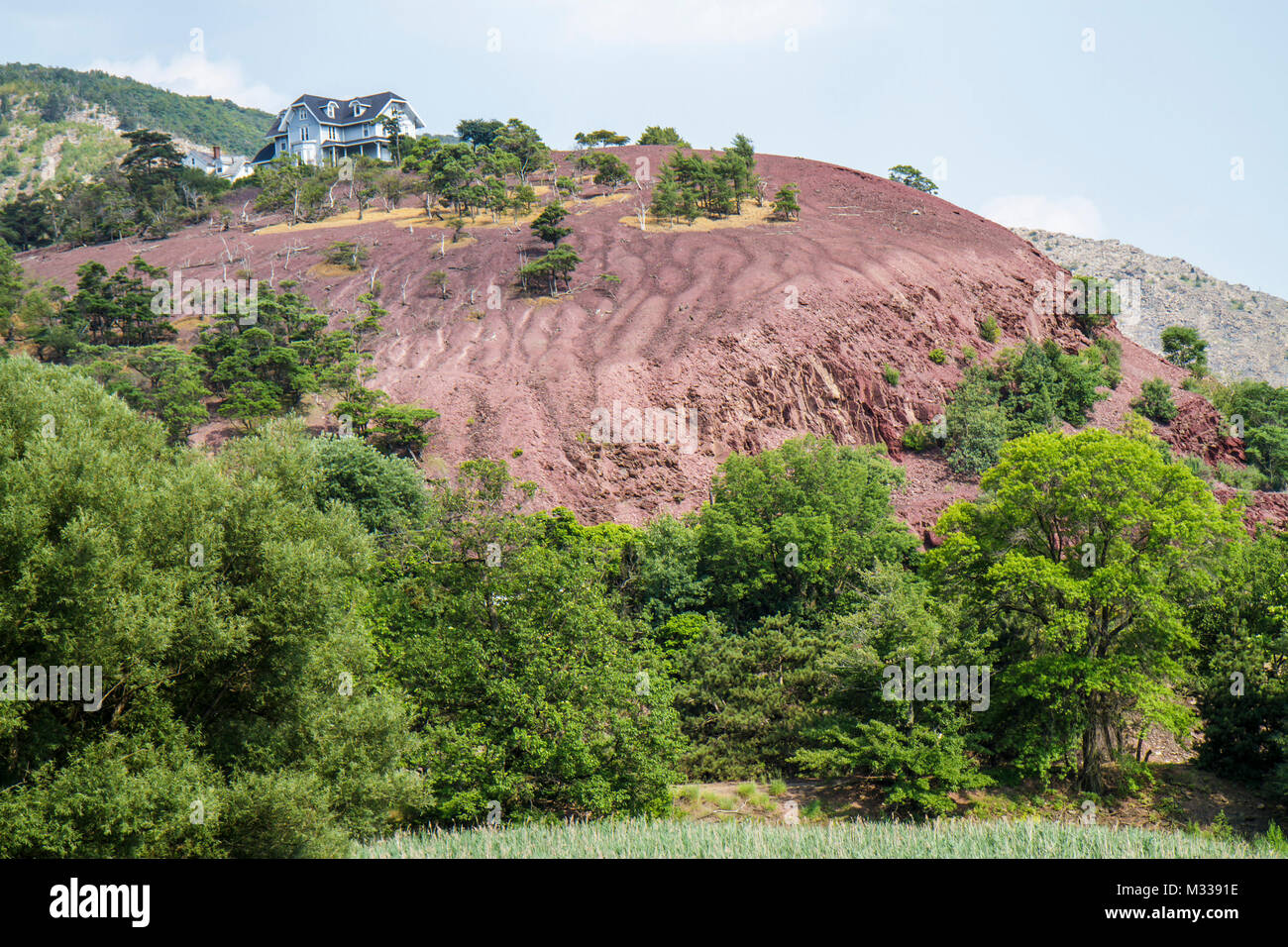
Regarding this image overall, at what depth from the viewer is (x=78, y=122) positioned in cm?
15975

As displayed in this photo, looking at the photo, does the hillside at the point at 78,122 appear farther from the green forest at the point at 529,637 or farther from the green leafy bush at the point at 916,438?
the green forest at the point at 529,637

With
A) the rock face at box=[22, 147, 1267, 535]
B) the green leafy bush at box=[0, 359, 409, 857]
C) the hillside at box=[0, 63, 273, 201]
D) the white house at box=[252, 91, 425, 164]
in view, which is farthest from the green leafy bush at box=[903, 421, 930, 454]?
the hillside at box=[0, 63, 273, 201]

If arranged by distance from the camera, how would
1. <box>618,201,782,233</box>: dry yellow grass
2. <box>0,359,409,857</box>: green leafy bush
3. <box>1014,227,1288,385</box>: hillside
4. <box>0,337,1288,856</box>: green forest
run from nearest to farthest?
<box>0,359,409,857</box>: green leafy bush
<box>0,337,1288,856</box>: green forest
<box>618,201,782,233</box>: dry yellow grass
<box>1014,227,1288,385</box>: hillside

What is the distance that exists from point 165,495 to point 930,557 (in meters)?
21.6

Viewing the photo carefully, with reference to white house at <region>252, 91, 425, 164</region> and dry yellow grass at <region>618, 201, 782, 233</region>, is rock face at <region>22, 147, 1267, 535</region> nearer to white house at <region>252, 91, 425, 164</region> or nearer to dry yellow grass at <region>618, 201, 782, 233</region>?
dry yellow grass at <region>618, 201, 782, 233</region>

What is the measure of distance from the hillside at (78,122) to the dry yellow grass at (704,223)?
9937 centimetres

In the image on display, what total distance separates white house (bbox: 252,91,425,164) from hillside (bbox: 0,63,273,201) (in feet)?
147

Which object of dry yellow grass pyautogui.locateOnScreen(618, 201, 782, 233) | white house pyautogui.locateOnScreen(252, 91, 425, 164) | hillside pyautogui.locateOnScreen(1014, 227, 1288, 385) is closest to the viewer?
dry yellow grass pyautogui.locateOnScreen(618, 201, 782, 233)

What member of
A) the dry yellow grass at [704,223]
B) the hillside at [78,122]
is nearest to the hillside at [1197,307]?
the dry yellow grass at [704,223]

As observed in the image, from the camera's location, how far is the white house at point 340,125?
10550cm

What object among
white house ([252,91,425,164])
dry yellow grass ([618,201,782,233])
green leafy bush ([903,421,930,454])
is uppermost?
white house ([252,91,425,164])

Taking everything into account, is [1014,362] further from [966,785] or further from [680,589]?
[966,785]

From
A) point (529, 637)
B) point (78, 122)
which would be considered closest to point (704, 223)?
point (529, 637)

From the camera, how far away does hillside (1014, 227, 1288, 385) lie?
427ft
